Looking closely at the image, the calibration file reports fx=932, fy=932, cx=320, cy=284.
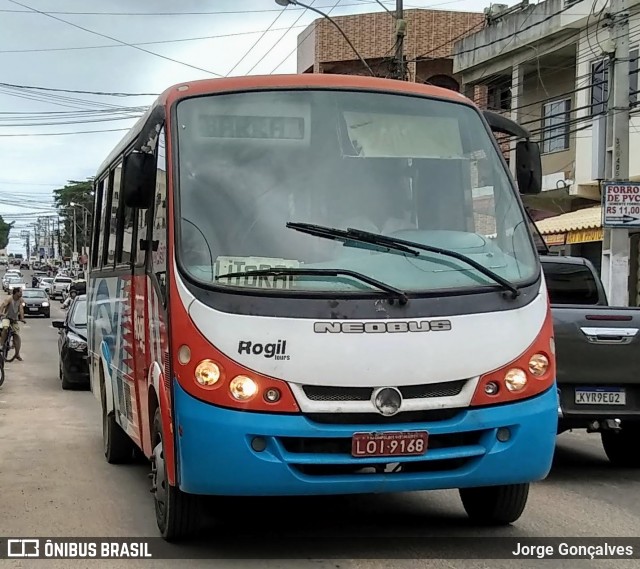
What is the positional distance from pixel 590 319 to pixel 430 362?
3314mm

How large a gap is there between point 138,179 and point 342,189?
1.29 meters

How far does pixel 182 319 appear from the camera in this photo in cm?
509

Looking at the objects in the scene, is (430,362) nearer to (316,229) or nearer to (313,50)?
(316,229)

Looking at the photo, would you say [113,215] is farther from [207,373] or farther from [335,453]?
[335,453]

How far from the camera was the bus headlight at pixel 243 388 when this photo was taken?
489 centimetres

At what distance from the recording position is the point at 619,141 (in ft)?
47.5

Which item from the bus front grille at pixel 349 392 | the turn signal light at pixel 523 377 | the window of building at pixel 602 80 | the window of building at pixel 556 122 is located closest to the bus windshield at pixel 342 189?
the turn signal light at pixel 523 377

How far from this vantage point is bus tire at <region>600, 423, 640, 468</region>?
345 inches

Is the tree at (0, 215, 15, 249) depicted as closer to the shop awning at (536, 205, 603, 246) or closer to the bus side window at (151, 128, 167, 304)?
the shop awning at (536, 205, 603, 246)

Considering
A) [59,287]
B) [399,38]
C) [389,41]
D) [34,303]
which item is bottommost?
[59,287]

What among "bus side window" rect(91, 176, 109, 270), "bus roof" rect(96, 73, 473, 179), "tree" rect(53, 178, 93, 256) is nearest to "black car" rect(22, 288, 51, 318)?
"bus side window" rect(91, 176, 109, 270)

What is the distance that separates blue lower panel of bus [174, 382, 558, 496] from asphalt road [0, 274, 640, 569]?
0.55m

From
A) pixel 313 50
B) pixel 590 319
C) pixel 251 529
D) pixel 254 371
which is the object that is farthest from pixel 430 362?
pixel 313 50

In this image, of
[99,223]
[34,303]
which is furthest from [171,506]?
[34,303]
